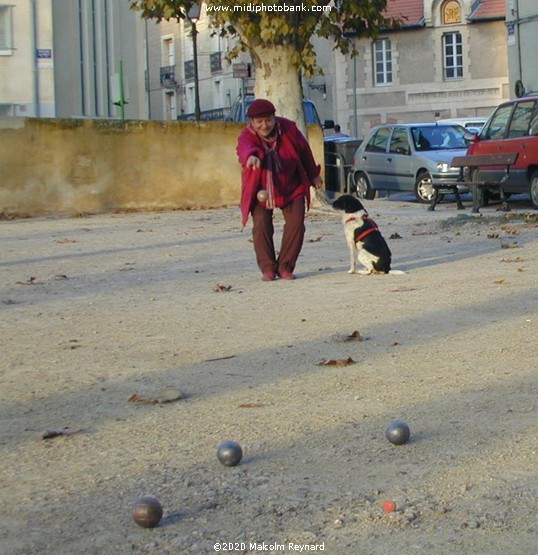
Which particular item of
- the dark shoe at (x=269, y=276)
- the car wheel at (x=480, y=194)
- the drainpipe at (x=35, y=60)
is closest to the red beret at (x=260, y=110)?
the dark shoe at (x=269, y=276)

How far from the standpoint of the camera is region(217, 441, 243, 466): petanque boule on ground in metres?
4.96

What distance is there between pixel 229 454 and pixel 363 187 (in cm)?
2175

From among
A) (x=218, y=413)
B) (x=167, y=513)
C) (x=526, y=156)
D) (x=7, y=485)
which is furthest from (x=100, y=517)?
(x=526, y=156)

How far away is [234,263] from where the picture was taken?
13039mm

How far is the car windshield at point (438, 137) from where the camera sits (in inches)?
966

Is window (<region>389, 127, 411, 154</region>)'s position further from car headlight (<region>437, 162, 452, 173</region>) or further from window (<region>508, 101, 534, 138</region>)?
window (<region>508, 101, 534, 138</region>)

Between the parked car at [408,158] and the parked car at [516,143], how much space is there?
89.3 inches

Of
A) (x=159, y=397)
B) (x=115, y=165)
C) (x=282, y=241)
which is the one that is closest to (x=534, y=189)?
(x=115, y=165)

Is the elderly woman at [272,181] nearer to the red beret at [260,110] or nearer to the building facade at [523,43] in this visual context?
the red beret at [260,110]

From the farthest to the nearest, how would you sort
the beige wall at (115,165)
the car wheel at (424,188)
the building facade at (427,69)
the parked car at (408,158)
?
the building facade at (427,69) → the car wheel at (424,188) → the parked car at (408,158) → the beige wall at (115,165)

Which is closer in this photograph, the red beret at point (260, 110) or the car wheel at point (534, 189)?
the red beret at point (260, 110)

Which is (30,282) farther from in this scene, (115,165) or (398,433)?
(115,165)

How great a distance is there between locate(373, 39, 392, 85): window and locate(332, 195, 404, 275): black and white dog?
1897 inches

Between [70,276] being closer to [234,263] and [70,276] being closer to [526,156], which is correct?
[234,263]
